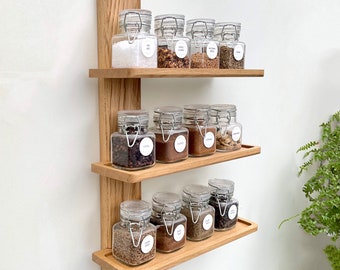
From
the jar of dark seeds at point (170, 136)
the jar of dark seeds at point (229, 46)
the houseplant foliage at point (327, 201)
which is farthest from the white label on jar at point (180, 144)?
the houseplant foliage at point (327, 201)

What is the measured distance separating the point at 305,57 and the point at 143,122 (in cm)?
114

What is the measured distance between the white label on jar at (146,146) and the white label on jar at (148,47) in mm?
225

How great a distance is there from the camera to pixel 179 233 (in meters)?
1.11

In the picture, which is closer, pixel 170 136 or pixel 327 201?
pixel 170 136

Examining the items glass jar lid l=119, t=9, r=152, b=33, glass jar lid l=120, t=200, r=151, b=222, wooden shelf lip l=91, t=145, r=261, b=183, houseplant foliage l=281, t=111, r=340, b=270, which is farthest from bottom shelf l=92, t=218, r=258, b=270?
glass jar lid l=119, t=9, r=152, b=33

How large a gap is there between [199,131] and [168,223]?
0.98ft

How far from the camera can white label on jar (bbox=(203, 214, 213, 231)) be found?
46.7 inches

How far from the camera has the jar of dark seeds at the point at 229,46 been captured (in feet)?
3.73

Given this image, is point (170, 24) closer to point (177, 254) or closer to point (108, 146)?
point (108, 146)

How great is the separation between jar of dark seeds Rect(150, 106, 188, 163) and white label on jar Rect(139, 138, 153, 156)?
2.4 inches

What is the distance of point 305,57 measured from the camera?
1.79 meters

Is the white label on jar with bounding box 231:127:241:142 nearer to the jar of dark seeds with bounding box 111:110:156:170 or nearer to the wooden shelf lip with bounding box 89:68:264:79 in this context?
the wooden shelf lip with bounding box 89:68:264:79

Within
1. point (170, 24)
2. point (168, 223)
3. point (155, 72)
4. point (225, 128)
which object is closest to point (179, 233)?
point (168, 223)

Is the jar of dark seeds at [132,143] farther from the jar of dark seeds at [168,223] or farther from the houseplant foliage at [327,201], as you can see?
the houseplant foliage at [327,201]
